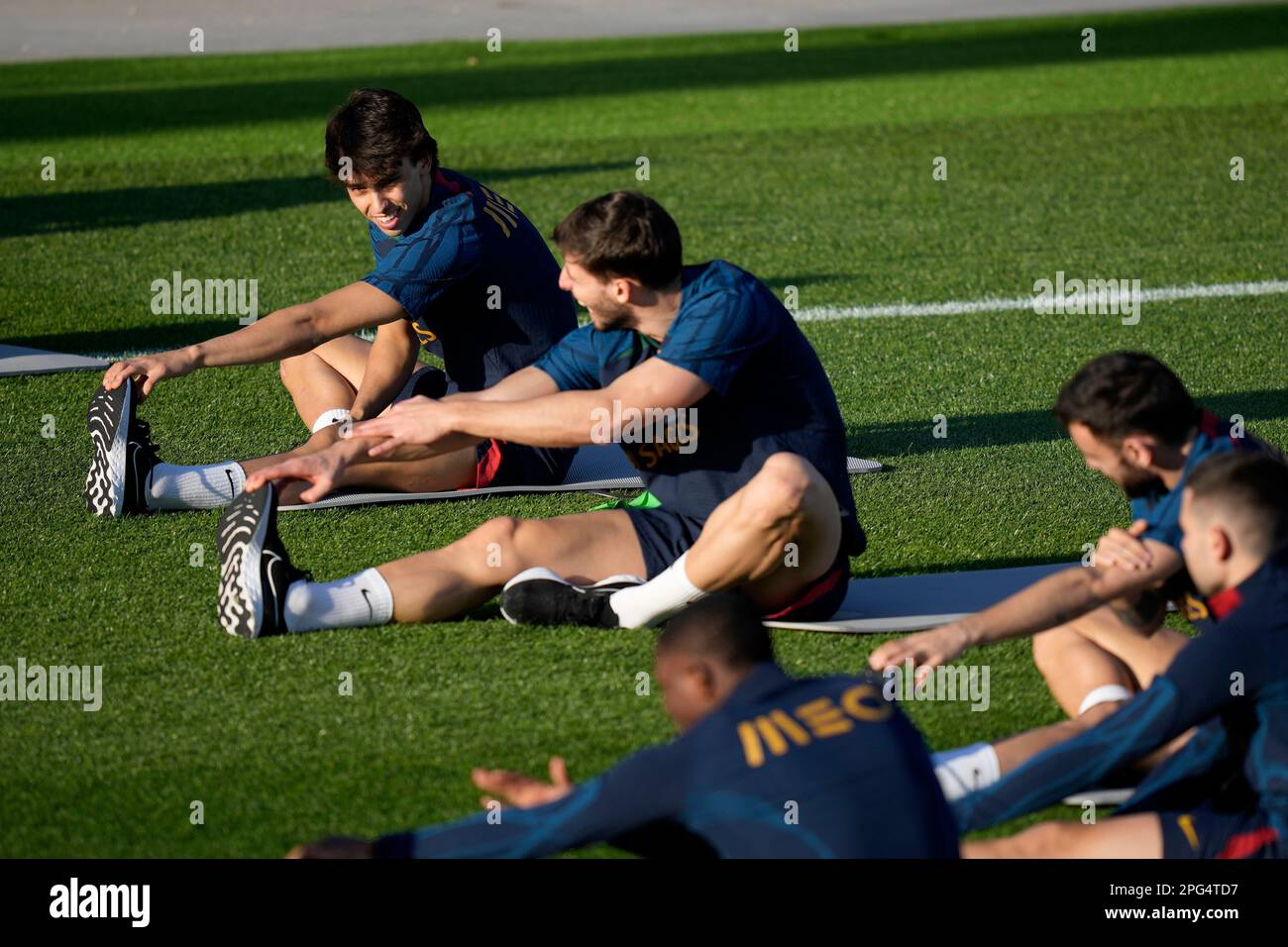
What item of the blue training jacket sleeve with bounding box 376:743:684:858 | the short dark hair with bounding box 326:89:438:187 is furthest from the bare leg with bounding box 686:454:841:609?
the short dark hair with bounding box 326:89:438:187

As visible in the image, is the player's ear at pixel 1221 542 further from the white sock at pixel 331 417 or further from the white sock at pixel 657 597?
the white sock at pixel 331 417

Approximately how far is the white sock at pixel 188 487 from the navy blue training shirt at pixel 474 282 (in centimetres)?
96

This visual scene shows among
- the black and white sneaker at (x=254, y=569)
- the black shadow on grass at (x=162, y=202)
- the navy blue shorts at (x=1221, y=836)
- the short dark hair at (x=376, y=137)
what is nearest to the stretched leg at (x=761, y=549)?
the black and white sneaker at (x=254, y=569)

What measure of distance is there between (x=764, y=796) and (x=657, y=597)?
2.08 m

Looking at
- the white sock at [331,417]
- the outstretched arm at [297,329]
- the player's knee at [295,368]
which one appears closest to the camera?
the outstretched arm at [297,329]

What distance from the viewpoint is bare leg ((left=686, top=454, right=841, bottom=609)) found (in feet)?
15.3

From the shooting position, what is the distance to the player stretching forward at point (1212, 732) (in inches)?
132

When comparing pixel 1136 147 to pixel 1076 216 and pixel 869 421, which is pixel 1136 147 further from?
pixel 869 421

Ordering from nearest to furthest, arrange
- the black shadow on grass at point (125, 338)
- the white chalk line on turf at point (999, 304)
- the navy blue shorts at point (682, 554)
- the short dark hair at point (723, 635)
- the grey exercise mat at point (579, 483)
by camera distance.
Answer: the short dark hair at point (723, 635) < the navy blue shorts at point (682, 554) < the grey exercise mat at point (579, 483) < the black shadow on grass at point (125, 338) < the white chalk line on turf at point (999, 304)

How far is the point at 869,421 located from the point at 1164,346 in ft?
6.50

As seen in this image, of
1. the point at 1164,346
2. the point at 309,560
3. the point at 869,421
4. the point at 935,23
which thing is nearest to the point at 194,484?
the point at 309,560

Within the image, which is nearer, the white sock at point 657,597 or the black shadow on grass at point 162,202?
the white sock at point 657,597

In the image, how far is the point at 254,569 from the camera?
5.02 metres
